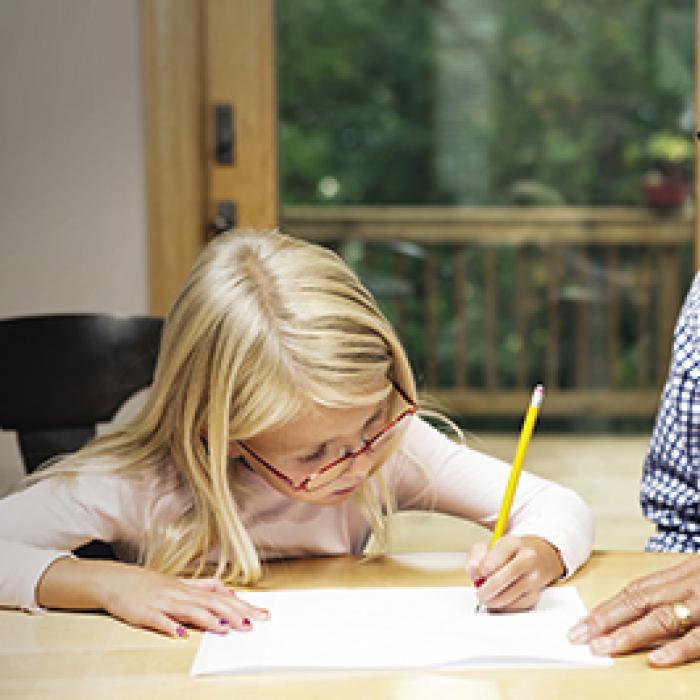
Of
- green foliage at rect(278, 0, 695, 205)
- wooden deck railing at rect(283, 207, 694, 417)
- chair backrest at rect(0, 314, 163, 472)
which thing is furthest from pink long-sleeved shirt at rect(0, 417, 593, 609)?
wooden deck railing at rect(283, 207, 694, 417)

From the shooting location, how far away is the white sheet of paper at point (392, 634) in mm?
920

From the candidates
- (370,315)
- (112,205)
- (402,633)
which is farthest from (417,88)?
(402,633)

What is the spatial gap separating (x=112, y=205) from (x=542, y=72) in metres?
1.24

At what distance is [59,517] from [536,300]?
2.37 m

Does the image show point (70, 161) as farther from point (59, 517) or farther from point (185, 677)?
point (185, 677)

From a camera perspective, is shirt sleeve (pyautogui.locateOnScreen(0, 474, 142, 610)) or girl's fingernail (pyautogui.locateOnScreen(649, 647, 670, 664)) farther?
shirt sleeve (pyautogui.locateOnScreen(0, 474, 142, 610))

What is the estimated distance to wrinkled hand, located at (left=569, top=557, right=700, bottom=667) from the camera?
3.01 ft

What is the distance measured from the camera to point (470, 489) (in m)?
1.30

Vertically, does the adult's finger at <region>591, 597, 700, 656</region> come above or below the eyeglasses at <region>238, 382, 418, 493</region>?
below

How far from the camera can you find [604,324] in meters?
3.44

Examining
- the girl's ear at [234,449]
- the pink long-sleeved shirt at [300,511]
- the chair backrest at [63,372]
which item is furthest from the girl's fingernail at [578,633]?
the chair backrest at [63,372]

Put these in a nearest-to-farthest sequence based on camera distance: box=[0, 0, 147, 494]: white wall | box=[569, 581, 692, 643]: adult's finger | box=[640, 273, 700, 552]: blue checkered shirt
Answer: box=[569, 581, 692, 643]: adult's finger → box=[640, 273, 700, 552]: blue checkered shirt → box=[0, 0, 147, 494]: white wall

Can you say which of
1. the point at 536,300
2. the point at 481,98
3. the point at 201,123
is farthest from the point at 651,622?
the point at 536,300

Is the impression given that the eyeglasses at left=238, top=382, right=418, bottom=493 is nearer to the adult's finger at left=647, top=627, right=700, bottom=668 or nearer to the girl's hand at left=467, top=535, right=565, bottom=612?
the girl's hand at left=467, top=535, right=565, bottom=612
